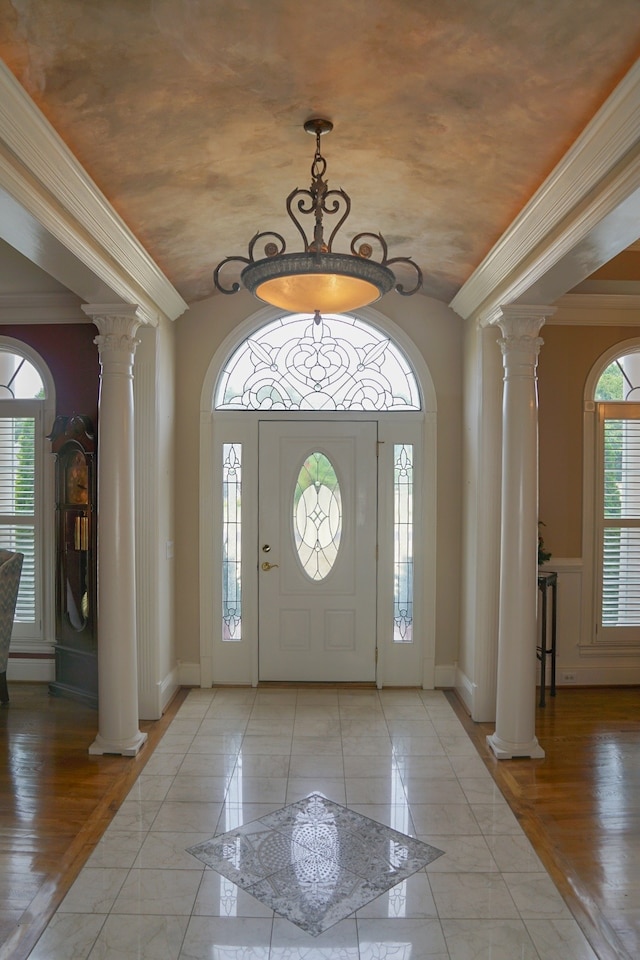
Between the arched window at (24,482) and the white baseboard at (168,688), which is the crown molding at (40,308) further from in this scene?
the white baseboard at (168,688)

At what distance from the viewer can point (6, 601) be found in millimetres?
5406

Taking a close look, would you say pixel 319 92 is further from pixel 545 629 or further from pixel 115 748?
pixel 545 629

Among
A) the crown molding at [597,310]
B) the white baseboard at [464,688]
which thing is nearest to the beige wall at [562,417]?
the crown molding at [597,310]

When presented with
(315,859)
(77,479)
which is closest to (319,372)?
(77,479)

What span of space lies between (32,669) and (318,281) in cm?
436

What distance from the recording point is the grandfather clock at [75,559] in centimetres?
541

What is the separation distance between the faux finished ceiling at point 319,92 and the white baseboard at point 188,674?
330 cm

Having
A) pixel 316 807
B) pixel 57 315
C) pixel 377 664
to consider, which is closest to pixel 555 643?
pixel 377 664

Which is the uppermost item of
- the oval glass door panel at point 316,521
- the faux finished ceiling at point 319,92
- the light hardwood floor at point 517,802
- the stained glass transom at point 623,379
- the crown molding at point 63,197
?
the faux finished ceiling at point 319,92

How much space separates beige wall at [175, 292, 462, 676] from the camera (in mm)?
5848

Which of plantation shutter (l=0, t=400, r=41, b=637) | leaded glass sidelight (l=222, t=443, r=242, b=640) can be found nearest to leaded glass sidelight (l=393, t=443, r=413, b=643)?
leaded glass sidelight (l=222, t=443, r=242, b=640)

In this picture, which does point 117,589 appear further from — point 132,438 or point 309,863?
point 309,863

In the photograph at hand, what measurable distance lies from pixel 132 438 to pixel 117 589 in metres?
0.91

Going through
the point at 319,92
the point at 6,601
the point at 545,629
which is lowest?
the point at 545,629
